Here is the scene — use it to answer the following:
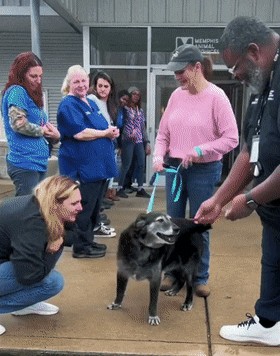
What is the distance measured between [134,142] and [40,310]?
4501 millimetres

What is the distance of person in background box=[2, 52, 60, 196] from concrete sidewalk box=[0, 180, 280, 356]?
100cm

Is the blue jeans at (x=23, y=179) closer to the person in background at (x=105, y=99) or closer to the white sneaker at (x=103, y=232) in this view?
the person in background at (x=105, y=99)

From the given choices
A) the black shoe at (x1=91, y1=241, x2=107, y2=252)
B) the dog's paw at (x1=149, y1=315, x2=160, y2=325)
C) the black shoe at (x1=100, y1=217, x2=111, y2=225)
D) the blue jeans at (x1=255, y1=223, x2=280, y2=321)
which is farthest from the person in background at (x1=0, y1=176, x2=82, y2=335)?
the black shoe at (x1=100, y1=217, x2=111, y2=225)

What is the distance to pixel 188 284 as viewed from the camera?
3.19 m

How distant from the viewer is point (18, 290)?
2814mm

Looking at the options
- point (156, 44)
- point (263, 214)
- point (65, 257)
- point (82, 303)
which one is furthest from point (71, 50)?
point (263, 214)

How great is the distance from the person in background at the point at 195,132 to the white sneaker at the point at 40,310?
1162mm

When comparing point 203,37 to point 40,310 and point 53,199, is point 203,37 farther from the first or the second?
point 40,310

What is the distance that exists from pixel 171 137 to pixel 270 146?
1.28 metres

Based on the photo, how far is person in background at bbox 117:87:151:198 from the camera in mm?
7148

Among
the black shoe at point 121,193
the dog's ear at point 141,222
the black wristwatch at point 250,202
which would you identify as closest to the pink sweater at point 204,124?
the dog's ear at point 141,222

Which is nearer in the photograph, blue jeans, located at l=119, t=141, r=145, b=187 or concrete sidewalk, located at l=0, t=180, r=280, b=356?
concrete sidewalk, located at l=0, t=180, r=280, b=356

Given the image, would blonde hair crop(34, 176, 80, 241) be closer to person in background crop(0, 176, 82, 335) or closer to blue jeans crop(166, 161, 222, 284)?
person in background crop(0, 176, 82, 335)

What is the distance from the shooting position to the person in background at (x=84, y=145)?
3.88 m
